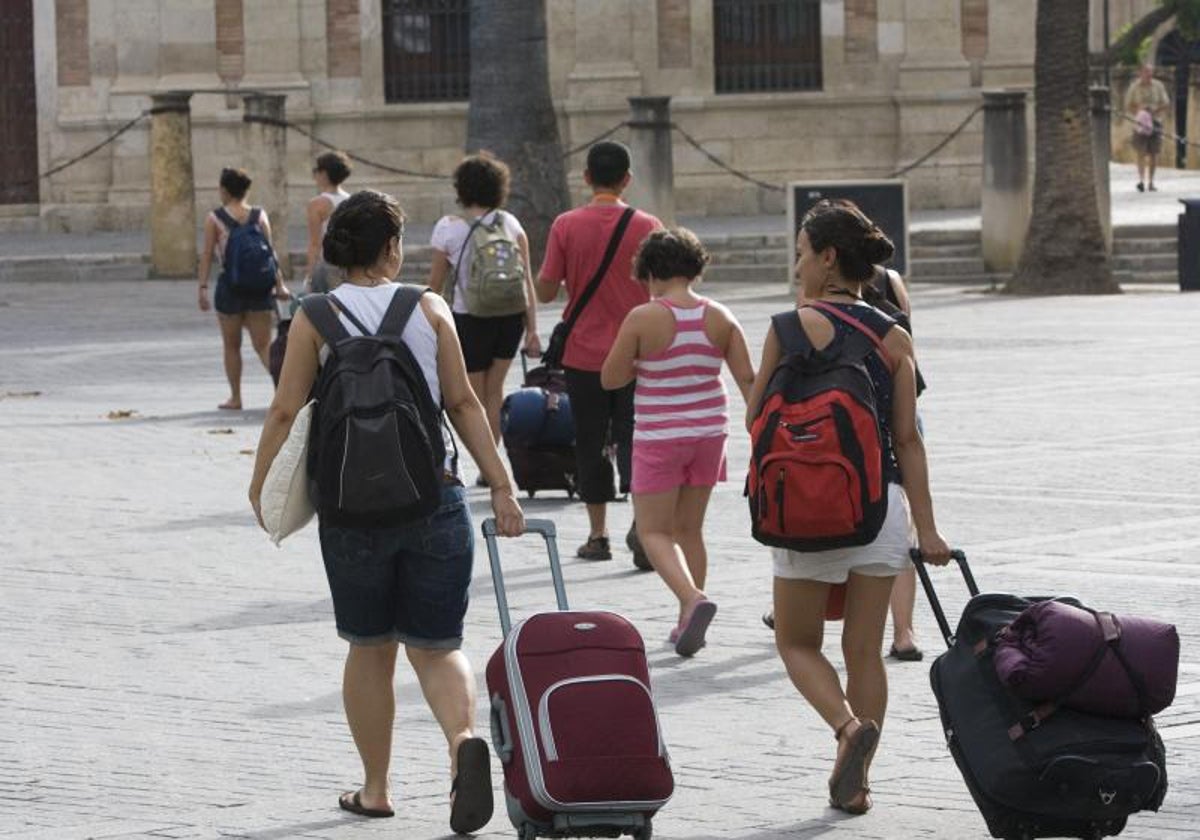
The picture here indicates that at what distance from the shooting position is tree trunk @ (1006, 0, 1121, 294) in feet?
85.9

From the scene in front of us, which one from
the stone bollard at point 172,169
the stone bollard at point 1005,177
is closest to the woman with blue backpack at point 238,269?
the stone bollard at point 172,169

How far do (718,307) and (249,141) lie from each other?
782 inches

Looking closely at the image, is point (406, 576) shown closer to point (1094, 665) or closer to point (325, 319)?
point (325, 319)

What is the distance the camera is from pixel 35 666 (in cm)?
895

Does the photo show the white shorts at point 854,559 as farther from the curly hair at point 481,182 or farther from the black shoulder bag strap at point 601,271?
the curly hair at point 481,182

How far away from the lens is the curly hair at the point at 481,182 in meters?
12.7

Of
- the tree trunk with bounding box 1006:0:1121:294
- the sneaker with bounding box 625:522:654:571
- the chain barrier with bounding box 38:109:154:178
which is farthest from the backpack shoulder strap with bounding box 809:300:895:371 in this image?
the chain barrier with bounding box 38:109:154:178

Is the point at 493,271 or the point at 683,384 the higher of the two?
the point at 493,271

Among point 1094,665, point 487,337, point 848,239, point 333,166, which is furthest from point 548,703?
point 333,166

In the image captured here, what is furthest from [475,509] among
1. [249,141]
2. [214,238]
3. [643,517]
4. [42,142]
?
[42,142]

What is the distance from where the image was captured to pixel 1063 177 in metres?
26.4

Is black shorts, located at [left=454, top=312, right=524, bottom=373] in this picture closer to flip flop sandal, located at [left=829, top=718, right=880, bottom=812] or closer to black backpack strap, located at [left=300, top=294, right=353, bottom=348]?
black backpack strap, located at [left=300, top=294, right=353, bottom=348]

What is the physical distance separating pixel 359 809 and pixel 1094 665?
6.82 ft

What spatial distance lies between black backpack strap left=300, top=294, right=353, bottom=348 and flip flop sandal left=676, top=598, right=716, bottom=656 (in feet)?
8.56
